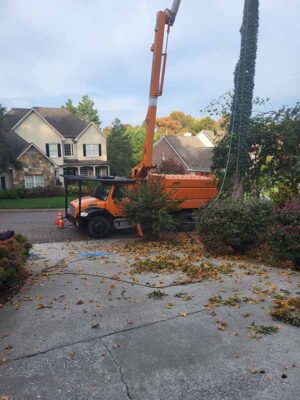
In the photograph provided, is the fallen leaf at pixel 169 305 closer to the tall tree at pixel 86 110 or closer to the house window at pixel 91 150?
the house window at pixel 91 150

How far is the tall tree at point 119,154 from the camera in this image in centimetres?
4091

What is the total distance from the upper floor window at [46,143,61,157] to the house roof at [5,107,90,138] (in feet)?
6.20

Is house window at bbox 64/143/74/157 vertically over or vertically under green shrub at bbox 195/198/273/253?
over

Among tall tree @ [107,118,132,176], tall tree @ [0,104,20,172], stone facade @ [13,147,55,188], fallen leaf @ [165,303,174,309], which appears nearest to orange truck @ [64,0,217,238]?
fallen leaf @ [165,303,174,309]

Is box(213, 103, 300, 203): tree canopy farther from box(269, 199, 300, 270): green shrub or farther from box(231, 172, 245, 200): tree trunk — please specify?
box(269, 199, 300, 270): green shrub

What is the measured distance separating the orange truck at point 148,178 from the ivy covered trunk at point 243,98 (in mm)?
1597

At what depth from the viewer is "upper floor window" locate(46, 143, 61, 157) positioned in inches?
1337

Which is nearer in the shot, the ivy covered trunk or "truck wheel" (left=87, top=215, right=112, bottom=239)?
the ivy covered trunk

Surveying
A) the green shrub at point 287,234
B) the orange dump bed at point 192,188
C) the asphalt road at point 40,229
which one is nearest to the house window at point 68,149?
the asphalt road at point 40,229

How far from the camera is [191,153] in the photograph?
138 feet

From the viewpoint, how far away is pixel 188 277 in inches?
269

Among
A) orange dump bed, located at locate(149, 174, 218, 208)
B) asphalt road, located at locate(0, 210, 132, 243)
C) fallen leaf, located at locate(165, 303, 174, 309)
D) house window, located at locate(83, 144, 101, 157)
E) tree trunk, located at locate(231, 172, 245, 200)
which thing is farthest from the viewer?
house window, located at locate(83, 144, 101, 157)

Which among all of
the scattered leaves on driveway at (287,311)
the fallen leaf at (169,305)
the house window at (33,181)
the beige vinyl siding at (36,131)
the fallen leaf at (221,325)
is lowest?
the fallen leaf at (169,305)

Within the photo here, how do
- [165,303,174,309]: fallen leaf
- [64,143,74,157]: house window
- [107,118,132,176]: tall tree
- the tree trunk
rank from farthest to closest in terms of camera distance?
[107,118,132,176]: tall tree < [64,143,74,157]: house window < the tree trunk < [165,303,174,309]: fallen leaf
